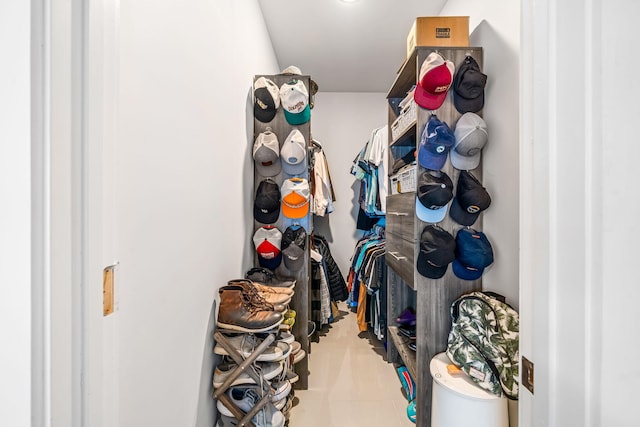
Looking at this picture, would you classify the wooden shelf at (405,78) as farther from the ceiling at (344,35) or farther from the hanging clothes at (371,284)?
the hanging clothes at (371,284)

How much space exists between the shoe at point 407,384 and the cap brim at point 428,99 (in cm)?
175

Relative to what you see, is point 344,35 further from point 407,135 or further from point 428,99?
point 428,99

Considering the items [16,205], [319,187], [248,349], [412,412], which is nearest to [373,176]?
[319,187]

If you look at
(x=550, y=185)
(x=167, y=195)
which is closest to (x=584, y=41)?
(x=550, y=185)

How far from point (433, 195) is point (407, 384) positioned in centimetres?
137

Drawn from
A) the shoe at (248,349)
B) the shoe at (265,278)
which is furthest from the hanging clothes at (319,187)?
the shoe at (248,349)

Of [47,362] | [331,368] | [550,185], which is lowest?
[331,368]

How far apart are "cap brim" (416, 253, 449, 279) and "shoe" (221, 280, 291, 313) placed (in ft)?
2.46

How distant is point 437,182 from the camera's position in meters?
1.61

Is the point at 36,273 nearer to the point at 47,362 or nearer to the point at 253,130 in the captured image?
the point at 47,362

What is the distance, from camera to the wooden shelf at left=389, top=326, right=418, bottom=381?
6.23ft

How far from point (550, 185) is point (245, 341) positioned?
1.37m

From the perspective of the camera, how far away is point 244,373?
4.64 feet

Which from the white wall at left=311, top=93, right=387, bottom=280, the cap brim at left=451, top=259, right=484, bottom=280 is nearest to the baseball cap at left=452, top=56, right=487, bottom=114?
the cap brim at left=451, top=259, right=484, bottom=280
